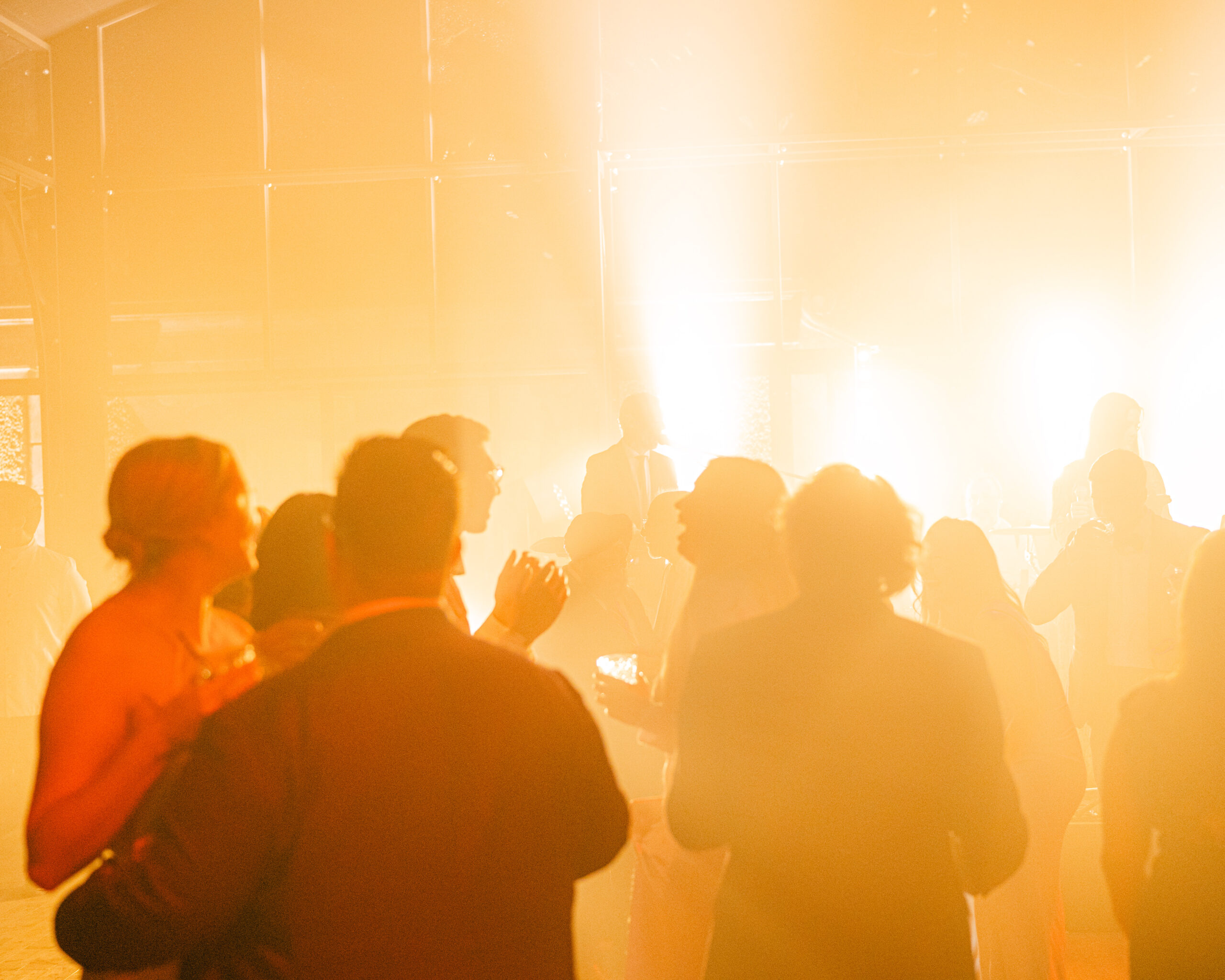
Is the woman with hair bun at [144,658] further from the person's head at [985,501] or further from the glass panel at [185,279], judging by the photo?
the glass panel at [185,279]

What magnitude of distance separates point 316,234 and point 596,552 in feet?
20.5

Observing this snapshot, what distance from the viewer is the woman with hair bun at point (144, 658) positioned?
1.82 metres

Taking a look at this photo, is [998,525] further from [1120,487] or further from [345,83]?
[345,83]

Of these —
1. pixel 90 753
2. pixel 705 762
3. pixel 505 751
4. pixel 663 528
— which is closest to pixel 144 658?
pixel 90 753

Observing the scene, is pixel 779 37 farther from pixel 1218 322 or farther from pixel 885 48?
pixel 1218 322

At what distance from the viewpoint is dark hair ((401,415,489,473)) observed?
328 centimetres

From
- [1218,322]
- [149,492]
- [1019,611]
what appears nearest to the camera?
[149,492]

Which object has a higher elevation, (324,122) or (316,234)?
(324,122)

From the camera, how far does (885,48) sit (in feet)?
32.0

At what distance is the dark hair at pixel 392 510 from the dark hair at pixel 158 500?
410 mm

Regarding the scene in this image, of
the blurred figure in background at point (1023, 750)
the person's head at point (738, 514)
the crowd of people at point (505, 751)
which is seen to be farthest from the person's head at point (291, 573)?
the blurred figure in background at point (1023, 750)

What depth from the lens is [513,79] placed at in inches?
389

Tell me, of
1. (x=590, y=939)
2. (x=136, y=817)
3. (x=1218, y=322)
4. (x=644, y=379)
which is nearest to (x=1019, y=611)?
(x=590, y=939)

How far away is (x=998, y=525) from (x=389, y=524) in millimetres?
7975
